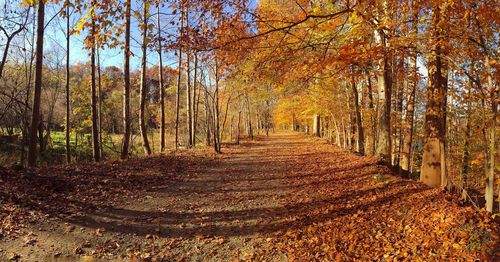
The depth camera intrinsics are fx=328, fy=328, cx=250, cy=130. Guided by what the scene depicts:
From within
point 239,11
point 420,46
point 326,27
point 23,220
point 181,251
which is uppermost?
point 326,27

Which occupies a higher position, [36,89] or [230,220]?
[36,89]

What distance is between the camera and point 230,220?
670cm

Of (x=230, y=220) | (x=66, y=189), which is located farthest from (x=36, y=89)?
(x=230, y=220)

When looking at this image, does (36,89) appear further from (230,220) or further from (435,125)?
(435,125)

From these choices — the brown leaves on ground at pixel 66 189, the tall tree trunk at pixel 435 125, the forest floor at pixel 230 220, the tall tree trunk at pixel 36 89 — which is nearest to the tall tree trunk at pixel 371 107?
the tall tree trunk at pixel 435 125

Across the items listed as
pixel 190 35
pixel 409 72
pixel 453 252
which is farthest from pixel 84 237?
pixel 409 72

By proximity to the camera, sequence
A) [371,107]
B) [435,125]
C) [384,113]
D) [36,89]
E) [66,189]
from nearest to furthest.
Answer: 1. [66,189]
2. [435,125]
3. [36,89]
4. [384,113]
5. [371,107]

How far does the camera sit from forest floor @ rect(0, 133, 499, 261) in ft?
16.4

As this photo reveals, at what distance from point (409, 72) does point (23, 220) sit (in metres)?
13.4

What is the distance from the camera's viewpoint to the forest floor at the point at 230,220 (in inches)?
197

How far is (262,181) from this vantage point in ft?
35.0

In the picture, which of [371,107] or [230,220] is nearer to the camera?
[230,220]

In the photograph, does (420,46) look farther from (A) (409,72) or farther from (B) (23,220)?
(B) (23,220)

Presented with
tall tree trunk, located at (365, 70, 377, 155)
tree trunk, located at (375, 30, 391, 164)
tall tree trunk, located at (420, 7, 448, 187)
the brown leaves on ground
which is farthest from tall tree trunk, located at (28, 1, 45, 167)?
tall tree trunk, located at (365, 70, 377, 155)
